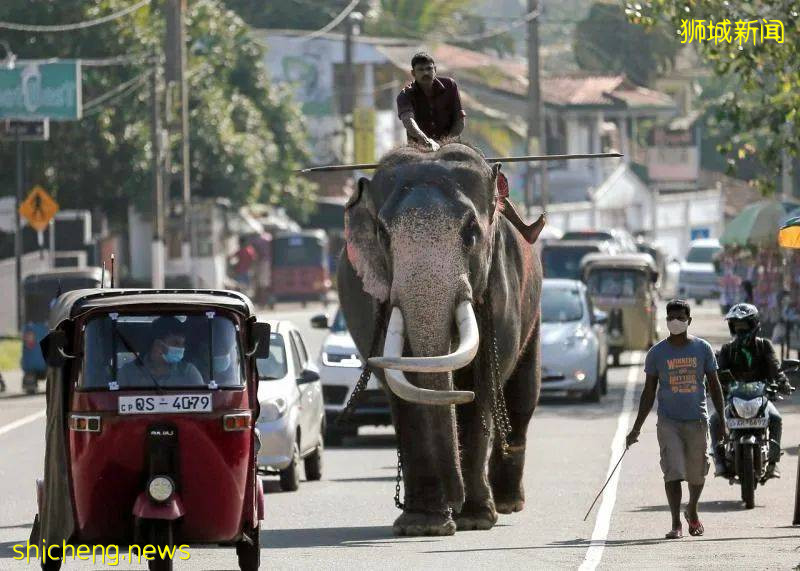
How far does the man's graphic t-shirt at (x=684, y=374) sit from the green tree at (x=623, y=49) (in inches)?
3365

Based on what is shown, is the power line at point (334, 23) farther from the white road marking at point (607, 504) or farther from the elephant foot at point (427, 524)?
the elephant foot at point (427, 524)

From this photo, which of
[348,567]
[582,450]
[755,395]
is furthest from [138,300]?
[582,450]

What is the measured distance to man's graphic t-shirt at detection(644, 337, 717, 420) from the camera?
14.4 m

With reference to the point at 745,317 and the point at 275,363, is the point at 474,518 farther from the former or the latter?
the point at 275,363

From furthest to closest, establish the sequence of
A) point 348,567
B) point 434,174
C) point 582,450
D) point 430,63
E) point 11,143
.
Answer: point 11,143
point 582,450
point 430,63
point 434,174
point 348,567

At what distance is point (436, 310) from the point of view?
13531 mm

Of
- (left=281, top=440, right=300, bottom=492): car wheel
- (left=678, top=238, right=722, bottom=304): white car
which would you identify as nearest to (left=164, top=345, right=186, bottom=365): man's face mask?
(left=281, top=440, right=300, bottom=492): car wheel

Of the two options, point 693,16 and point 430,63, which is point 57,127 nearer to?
point 693,16

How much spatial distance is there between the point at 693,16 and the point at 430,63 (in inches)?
517

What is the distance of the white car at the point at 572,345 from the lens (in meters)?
29.3

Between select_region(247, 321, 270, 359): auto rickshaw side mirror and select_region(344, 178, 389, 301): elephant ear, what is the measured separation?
2.17m

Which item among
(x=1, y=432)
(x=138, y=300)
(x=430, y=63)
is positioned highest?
(x=430, y=63)

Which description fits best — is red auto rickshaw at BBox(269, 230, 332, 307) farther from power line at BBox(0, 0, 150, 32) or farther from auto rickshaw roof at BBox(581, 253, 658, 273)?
auto rickshaw roof at BBox(581, 253, 658, 273)

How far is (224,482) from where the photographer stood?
11609mm
